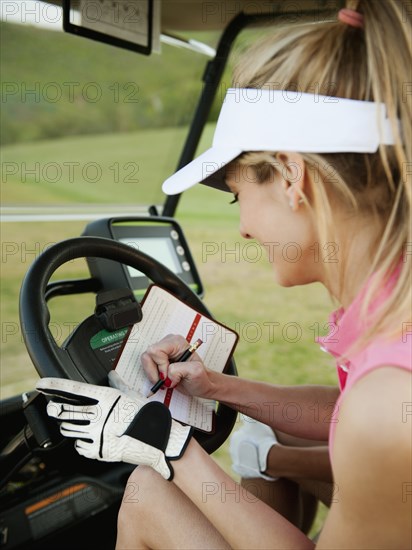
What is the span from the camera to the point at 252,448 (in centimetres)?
149

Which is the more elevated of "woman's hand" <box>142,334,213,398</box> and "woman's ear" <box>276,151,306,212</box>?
"woman's ear" <box>276,151,306,212</box>

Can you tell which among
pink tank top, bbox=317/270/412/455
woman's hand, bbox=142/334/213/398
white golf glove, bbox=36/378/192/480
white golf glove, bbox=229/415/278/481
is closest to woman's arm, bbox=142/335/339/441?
woman's hand, bbox=142/334/213/398

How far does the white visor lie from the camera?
34.6 inches

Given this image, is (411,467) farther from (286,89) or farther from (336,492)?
(286,89)

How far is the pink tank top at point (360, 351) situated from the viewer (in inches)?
33.1

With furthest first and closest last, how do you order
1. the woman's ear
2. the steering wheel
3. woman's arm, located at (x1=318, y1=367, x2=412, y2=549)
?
the steering wheel → the woman's ear → woman's arm, located at (x1=318, y1=367, x2=412, y2=549)

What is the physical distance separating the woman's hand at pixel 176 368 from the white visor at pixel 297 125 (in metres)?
0.41

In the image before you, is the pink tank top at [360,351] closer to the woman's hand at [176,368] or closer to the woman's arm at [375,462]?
the woman's arm at [375,462]

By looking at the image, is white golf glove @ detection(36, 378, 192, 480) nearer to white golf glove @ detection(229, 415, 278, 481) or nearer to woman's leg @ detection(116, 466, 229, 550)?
woman's leg @ detection(116, 466, 229, 550)

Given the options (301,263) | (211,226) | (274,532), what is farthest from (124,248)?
(211,226)

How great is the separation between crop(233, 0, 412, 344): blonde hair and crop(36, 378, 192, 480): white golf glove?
36 cm

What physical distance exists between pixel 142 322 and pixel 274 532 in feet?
1.66

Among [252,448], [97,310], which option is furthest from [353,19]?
[252,448]

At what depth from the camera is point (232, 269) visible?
793cm
